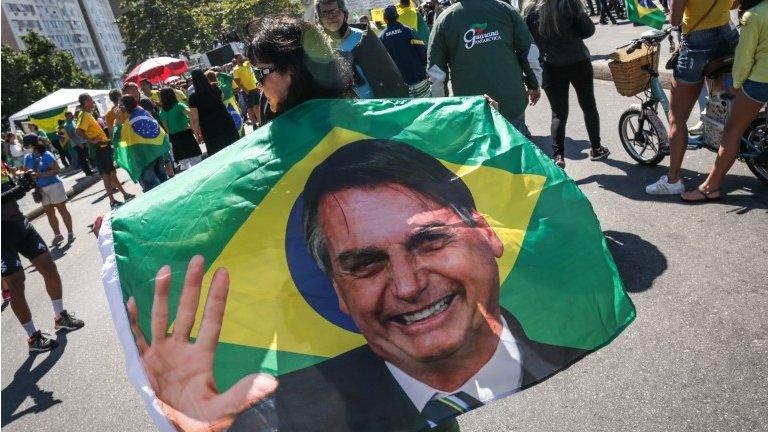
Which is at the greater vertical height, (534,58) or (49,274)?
(534,58)

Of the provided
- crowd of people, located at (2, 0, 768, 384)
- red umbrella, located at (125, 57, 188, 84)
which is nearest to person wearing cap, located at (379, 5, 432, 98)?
crowd of people, located at (2, 0, 768, 384)

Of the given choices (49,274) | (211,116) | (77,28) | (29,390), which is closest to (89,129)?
(211,116)

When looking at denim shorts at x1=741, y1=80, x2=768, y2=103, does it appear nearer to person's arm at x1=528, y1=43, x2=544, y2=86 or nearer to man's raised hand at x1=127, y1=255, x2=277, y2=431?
person's arm at x1=528, y1=43, x2=544, y2=86

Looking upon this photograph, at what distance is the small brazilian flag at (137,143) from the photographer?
8.96m

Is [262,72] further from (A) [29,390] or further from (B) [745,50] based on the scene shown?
(A) [29,390]

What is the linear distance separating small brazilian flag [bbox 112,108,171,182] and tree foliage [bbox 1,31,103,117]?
1659 inches

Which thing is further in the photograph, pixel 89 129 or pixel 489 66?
pixel 89 129

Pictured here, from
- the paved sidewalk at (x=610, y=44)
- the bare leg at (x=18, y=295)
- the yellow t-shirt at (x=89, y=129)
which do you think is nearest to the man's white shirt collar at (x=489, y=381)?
the bare leg at (x=18, y=295)

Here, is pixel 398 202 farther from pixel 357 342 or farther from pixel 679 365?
pixel 679 365

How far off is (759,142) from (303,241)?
406cm

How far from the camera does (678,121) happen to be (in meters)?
5.09

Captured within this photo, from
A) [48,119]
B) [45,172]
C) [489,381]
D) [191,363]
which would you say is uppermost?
[191,363]

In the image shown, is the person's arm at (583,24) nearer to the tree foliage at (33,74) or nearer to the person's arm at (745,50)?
the person's arm at (745,50)

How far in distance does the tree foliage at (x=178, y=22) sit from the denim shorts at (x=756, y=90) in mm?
67897
